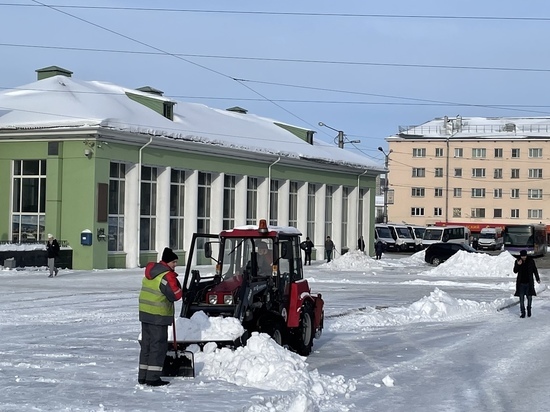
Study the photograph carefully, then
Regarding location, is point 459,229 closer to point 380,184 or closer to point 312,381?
point 380,184

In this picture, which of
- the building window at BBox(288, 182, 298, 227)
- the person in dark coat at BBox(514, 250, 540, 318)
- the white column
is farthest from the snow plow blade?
the building window at BBox(288, 182, 298, 227)

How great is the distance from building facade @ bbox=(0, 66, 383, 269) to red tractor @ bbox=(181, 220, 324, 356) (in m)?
27.9

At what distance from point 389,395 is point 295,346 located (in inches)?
132

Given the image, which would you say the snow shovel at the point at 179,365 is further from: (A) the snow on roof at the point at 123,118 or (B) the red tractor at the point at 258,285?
(A) the snow on roof at the point at 123,118

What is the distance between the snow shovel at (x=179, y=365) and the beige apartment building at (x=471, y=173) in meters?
97.1

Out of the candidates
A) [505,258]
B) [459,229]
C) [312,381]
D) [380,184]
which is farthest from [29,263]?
[380,184]

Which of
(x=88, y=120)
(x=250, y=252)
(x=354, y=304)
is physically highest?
(x=88, y=120)

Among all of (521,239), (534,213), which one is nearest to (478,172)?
(534,213)

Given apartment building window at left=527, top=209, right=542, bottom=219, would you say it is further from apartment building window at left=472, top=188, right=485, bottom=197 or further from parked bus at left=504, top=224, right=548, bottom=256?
parked bus at left=504, top=224, right=548, bottom=256

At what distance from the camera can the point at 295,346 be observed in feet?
51.1

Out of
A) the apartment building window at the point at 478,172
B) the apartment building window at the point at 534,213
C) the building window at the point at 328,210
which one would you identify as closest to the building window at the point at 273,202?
the building window at the point at 328,210

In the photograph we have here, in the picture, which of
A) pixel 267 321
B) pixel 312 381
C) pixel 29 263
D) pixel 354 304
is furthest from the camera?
pixel 29 263

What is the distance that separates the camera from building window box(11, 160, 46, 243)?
145ft

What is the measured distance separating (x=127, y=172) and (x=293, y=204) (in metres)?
16.2
